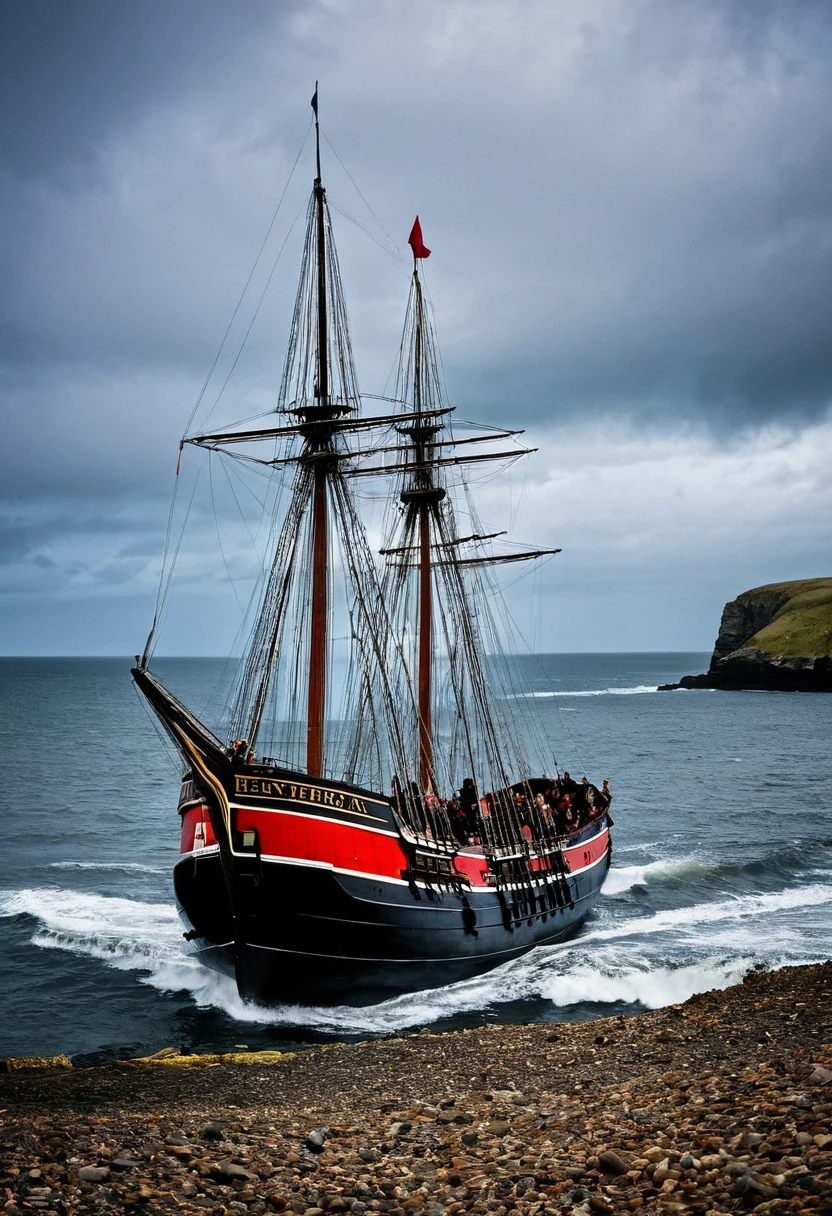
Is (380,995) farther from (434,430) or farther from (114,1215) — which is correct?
(434,430)

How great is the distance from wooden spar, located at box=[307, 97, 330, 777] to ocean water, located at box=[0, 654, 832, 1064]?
7.32 metres

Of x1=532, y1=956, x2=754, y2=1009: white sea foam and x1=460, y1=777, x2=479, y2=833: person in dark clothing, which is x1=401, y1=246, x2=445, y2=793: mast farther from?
x1=532, y1=956, x2=754, y2=1009: white sea foam

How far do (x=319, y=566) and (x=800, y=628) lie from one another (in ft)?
517

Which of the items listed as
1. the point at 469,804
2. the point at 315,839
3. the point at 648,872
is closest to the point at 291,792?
the point at 315,839

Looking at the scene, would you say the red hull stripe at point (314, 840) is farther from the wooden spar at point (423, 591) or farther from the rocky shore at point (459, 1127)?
the wooden spar at point (423, 591)

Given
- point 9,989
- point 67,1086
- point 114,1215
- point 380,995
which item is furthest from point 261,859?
point 114,1215

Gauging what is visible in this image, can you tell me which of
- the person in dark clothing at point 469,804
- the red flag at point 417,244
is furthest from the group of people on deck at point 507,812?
the red flag at point 417,244

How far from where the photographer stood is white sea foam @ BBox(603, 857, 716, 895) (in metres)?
39.9

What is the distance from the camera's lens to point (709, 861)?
43.8 m

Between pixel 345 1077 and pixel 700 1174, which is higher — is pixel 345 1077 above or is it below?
below

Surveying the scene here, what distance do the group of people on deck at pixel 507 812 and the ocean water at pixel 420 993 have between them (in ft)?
12.7

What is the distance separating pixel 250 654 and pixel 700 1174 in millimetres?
21990

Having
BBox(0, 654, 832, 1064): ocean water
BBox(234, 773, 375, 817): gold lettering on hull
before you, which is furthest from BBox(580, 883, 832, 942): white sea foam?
BBox(234, 773, 375, 817): gold lettering on hull

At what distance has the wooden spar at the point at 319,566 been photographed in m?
26.0
